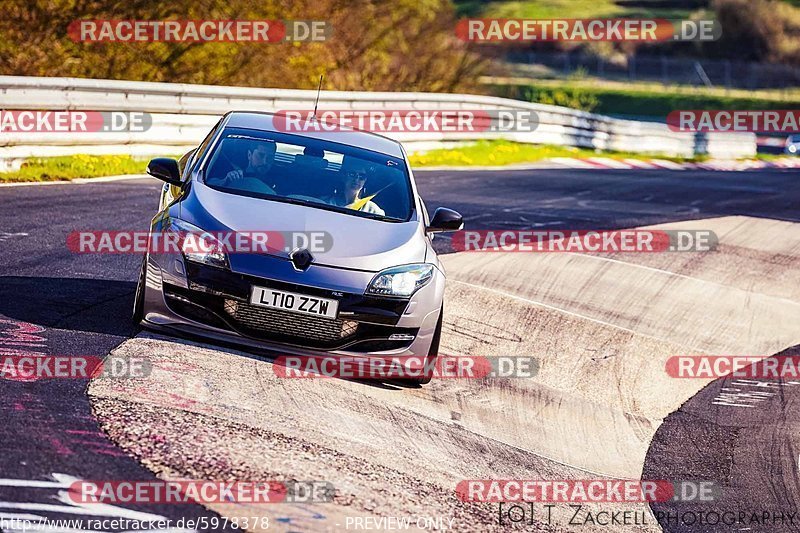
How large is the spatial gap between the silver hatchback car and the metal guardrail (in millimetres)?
7711

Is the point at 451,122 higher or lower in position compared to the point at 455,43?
lower

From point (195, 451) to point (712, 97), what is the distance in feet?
199

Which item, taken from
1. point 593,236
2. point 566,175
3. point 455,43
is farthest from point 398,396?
point 455,43

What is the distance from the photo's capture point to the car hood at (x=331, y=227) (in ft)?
23.7

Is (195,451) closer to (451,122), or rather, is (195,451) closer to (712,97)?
(451,122)

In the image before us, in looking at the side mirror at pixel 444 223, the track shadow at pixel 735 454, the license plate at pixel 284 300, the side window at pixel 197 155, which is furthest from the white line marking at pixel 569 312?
the license plate at pixel 284 300

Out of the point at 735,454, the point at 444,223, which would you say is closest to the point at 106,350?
the point at 444,223

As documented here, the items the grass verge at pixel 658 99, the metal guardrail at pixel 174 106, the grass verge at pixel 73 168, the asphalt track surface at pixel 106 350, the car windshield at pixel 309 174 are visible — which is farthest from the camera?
the grass verge at pixel 658 99

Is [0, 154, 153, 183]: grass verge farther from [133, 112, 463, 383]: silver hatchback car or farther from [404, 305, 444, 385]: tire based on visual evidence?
[404, 305, 444, 385]: tire

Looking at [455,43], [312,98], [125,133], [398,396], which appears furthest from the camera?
[455,43]

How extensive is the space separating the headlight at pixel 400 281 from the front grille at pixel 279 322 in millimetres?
273

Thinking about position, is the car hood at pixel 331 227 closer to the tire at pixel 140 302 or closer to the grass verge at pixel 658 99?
the tire at pixel 140 302

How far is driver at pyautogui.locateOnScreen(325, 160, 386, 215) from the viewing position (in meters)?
7.98

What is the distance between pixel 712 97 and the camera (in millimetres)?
62531
